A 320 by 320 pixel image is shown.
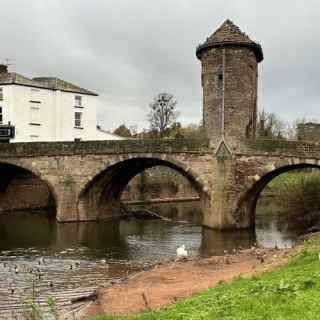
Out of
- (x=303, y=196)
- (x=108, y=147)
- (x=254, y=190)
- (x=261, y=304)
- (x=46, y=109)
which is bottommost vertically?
(x=261, y=304)

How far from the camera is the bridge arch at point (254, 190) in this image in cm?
2428

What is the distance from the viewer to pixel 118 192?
33.3 meters

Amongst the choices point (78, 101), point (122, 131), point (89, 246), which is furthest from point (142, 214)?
point (122, 131)

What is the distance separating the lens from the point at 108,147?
28.5m

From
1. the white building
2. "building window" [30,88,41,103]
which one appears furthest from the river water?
"building window" [30,88,41,103]

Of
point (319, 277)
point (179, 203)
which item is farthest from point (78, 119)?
point (319, 277)

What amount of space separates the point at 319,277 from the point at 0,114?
1399 inches

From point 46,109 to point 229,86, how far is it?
2016 centimetres

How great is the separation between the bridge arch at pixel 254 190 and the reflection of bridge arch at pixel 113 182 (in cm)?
207

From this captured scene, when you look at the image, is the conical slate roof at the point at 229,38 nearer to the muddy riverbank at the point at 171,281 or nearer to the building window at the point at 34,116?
the muddy riverbank at the point at 171,281

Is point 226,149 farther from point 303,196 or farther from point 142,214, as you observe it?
point 142,214

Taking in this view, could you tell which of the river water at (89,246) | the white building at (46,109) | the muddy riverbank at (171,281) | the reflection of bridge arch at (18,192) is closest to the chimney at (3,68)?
the white building at (46,109)

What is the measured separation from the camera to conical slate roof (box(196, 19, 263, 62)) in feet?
85.5

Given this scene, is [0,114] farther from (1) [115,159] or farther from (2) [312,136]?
(2) [312,136]
